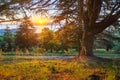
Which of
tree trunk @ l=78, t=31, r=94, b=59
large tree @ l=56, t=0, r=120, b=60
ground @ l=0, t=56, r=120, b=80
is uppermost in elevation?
large tree @ l=56, t=0, r=120, b=60

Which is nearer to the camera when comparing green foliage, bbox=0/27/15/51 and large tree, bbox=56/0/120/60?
large tree, bbox=56/0/120/60

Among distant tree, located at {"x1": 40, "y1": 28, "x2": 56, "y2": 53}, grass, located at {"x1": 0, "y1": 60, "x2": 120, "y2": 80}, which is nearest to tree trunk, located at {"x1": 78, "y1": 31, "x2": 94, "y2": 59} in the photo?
grass, located at {"x1": 0, "y1": 60, "x2": 120, "y2": 80}

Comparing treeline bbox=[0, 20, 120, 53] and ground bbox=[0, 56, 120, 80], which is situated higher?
treeline bbox=[0, 20, 120, 53]

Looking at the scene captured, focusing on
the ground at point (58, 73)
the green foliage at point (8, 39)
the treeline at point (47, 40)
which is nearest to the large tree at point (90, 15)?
the treeline at point (47, 40)

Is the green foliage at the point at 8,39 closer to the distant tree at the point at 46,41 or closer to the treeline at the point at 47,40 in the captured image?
the treeline at the point at 47,40

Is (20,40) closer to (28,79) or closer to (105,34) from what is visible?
(105,34)

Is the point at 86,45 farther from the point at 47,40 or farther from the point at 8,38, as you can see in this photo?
the point at 8,38

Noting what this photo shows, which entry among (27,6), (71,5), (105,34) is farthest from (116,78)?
(105,34)

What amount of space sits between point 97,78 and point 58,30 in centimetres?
1575

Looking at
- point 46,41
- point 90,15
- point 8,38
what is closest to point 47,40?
point 46,41

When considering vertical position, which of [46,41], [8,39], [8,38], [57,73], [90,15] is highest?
[90,15]

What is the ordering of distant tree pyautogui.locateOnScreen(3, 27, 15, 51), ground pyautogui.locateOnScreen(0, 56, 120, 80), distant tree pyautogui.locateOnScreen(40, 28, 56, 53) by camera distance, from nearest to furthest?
ground pyautogui.locateOnScreen(0, 56, 120, 80) < distant tree pyautogui.locateOnScreen(40, 28, 56, 53) < distant tree pyautogui.locateOnScreen(3, 27, 15, 51)

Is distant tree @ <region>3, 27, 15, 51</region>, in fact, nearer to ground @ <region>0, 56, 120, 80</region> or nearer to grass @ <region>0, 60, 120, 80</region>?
ground @ <region>0, 56, 120, 80</region>

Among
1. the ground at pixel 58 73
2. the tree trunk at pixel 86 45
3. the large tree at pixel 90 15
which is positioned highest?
the large tree at pixel 90 15
